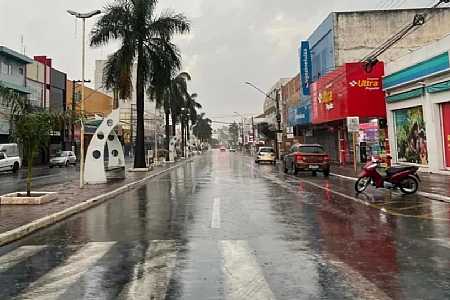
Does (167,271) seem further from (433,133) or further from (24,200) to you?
(433,133)

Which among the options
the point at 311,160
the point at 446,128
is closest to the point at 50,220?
the point at 311,160

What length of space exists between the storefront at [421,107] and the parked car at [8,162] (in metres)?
28.2

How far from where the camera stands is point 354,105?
29.3 m

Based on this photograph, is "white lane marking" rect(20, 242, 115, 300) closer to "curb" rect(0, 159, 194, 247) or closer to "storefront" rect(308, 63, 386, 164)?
"curb" rect(0, 159, 194, 247)

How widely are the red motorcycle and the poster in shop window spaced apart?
8.95 m

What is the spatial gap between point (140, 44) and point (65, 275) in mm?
27345

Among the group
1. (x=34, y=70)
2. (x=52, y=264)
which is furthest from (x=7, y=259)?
(x=34, y=70)

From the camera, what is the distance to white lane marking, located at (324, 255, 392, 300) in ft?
16.7

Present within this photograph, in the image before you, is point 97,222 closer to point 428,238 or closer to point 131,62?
point 428,238

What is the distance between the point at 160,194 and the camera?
16.8 m

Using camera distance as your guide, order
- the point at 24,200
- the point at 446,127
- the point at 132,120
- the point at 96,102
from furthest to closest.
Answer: the point at 132,120, the point at 96,102, the point at 446,127, the point at 24,200

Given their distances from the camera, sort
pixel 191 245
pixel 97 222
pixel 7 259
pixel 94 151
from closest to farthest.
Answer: pixel 7 259, pixel 191 245, pixel 97 222, pixel 94 151

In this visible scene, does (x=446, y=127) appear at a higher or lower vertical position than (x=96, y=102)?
lower

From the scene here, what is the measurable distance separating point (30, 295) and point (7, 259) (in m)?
Answer: 2.28
